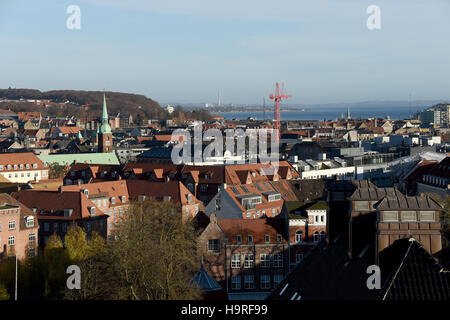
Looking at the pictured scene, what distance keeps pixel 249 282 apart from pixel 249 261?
1008 mm

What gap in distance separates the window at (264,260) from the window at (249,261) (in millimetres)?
388

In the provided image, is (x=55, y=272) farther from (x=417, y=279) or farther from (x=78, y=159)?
(x=78, y=159)

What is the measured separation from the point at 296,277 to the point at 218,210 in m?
24.4

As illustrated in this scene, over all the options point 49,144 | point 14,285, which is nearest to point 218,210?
point 14,285

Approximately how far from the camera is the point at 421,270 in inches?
733

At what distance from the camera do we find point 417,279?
722 inches

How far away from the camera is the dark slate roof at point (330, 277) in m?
20.1

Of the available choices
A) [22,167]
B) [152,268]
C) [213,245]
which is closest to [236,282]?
[213,245]

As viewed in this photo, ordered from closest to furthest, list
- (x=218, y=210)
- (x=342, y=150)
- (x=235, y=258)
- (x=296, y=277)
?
1. (x=296, y=277)
2. (x=235, y=258)
3. (x=218, y=210)
4. (x=342, y=150)

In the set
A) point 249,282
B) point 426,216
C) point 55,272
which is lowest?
point 249,282

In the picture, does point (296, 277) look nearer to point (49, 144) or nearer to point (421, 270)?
point (421, 270)

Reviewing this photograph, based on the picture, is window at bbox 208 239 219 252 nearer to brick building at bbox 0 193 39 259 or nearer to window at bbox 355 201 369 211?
brick building at bbox 0 193 39 259
